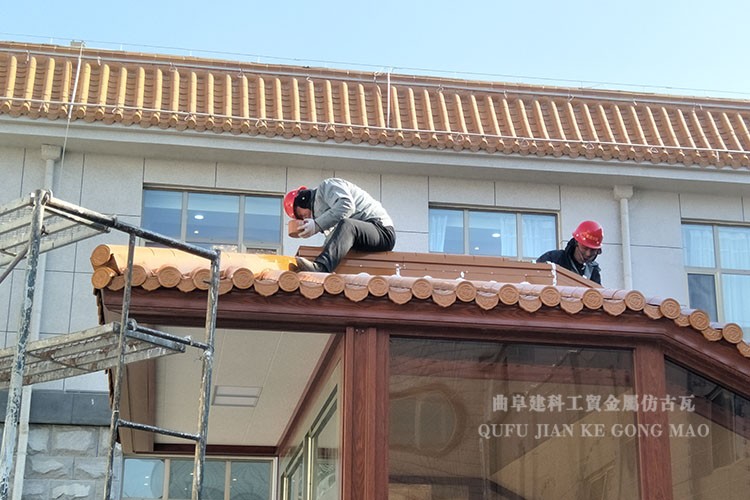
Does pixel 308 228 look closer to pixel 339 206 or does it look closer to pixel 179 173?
pixel 339 206

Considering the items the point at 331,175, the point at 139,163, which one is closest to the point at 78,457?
the point at 139,163

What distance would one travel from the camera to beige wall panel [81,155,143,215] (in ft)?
51.4

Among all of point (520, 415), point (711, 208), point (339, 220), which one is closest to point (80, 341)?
point (339, 220)

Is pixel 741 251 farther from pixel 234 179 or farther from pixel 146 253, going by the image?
pixel 146 253

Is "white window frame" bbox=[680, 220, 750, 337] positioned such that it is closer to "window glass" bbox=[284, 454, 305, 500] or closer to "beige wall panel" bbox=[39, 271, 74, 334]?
"window glass" bbox=[284, 454, 305, 500]

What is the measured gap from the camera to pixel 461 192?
16594 mm

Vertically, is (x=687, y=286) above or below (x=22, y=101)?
below

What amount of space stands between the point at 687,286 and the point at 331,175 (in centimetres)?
530

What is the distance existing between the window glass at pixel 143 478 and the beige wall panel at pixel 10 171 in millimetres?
3886

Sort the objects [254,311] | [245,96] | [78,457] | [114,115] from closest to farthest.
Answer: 1. [254,311]
2. [78,457]
3. [114,115]
4. [245,96]

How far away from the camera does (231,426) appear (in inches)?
483

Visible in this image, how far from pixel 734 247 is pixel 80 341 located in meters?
12.2

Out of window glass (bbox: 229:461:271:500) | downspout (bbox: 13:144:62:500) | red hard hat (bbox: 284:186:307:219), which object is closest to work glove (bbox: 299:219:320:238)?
red hard hat (bbox: 284:186:307:219)

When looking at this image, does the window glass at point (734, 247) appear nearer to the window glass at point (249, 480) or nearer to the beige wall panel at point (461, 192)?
the beige wall panel at point (461, 192)
